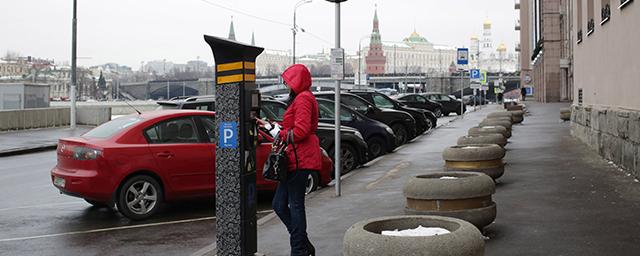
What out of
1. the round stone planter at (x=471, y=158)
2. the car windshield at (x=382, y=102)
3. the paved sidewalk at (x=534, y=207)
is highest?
the car windshield at (x=382, y=102)

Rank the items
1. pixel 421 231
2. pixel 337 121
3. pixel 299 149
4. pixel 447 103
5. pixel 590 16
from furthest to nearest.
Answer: pixel 447 103
pixel 590 16
pixel 337 121
pixel 299 149
pixel 421 231

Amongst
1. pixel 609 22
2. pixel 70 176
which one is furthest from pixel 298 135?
pixel 609 22

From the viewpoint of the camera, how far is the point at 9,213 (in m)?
9.52

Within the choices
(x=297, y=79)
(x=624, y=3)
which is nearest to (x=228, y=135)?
(x=297, y=79)

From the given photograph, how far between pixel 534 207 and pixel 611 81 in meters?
5.81

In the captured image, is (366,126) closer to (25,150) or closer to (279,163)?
(25,150)

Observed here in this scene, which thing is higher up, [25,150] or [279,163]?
[279,163]

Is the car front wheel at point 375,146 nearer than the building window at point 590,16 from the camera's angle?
No

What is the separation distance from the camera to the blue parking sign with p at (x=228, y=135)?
215 inches

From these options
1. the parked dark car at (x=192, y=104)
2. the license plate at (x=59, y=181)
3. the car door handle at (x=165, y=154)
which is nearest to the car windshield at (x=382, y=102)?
the parked dark car at (x=192, y=104)

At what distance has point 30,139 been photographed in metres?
23.3

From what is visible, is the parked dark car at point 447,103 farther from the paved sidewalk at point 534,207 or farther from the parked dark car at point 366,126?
the paved sidewalk at point 534,207

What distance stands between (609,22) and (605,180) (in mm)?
4114

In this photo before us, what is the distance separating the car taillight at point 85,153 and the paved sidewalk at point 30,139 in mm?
11507
